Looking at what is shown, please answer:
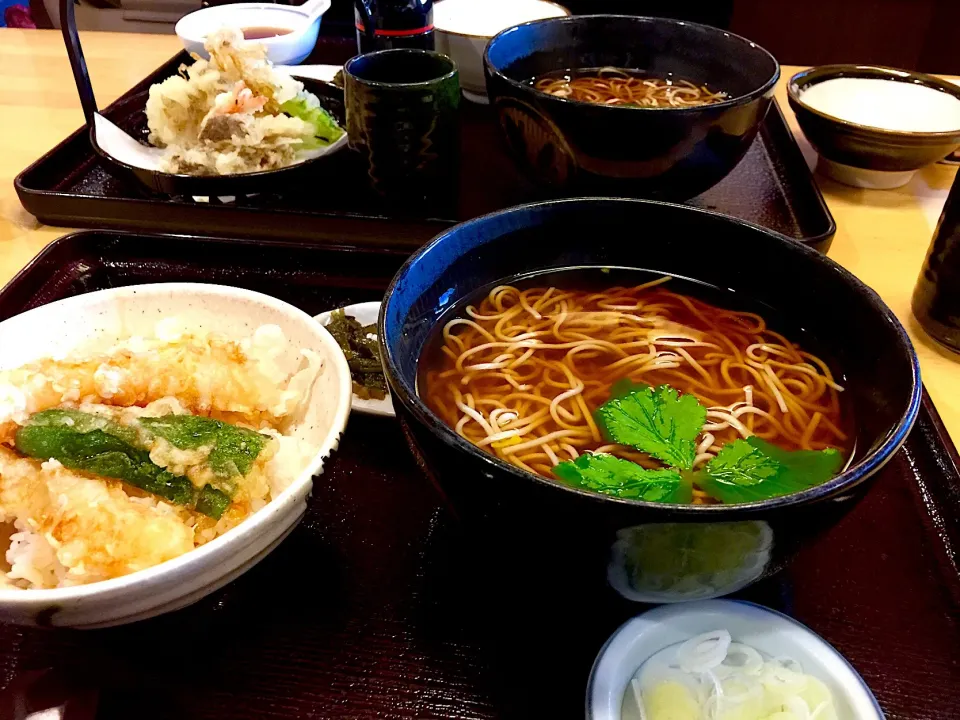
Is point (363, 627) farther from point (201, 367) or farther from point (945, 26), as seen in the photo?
point (945, 26)

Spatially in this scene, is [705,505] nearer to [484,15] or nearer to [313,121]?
[313,121]

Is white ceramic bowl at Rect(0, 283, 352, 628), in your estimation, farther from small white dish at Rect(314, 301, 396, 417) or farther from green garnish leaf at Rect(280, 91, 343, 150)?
green garnish leaf at Rect(280, 91, 343, 150)

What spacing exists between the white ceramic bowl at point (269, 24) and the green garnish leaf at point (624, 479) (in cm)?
200

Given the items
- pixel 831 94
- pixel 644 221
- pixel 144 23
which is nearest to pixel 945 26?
pixel 831 94

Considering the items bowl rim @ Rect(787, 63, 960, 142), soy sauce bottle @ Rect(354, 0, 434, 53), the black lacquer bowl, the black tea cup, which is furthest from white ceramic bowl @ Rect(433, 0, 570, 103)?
the black lacquer bowl

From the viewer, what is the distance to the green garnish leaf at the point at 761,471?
803mm

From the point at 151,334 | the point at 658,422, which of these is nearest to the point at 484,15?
the point at 151,334

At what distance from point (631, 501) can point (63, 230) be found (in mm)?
1538

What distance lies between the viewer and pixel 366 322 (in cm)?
134

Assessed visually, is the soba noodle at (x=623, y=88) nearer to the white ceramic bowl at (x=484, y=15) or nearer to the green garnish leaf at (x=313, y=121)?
the white ceramic bowl at (x=484, y=15)

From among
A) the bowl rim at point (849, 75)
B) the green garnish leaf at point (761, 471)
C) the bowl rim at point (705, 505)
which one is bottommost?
the green garnish leaf at point (761, 471)

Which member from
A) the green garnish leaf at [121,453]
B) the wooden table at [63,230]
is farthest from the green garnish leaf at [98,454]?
the wooden table at [63,230]

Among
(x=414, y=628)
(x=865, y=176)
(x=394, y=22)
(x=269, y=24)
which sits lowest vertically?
(x=414, y=628)

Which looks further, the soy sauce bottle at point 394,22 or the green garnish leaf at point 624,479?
the soy sauce bottle at point 394,22
